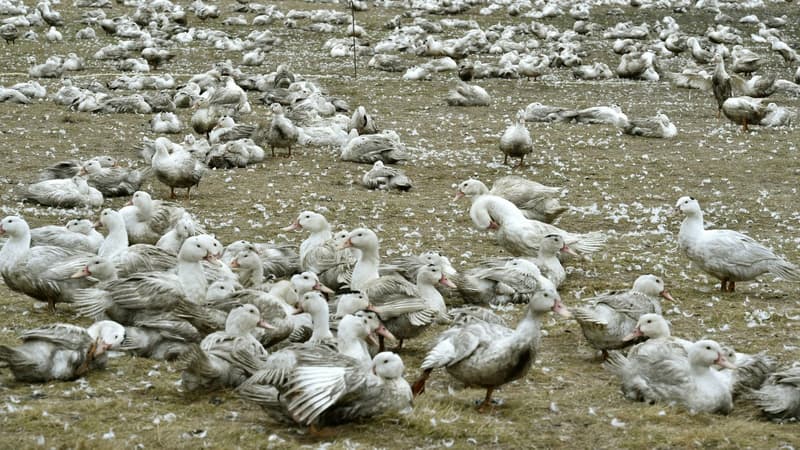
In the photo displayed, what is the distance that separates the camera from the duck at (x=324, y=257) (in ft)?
30.0

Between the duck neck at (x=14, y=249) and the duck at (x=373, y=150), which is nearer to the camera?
the duck neck at (x=14, y=249)

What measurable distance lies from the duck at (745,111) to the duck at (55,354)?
14.1m

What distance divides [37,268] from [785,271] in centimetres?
643

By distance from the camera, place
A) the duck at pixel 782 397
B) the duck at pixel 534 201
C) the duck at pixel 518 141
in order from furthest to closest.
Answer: the duck at pixel 518 141 < the duck at pixel 534 201 < the duck at pixel 782 397

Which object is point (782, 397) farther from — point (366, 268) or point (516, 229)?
point (516, 229)

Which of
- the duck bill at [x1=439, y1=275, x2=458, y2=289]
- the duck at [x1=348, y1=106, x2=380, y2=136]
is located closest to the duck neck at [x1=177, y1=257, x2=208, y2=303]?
the duck bill at [x1=439, y1=275, x2=458, y2=289]

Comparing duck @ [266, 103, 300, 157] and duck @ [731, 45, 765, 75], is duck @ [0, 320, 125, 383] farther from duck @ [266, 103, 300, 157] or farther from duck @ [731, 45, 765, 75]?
duck @ [731, 45, 765, 75]

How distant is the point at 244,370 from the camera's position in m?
6.52

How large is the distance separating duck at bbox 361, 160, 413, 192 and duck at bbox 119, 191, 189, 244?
3538mm

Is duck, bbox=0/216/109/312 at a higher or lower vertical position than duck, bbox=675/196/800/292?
higher

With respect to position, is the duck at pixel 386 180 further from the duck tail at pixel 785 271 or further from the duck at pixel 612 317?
the duck at pixel 612 317


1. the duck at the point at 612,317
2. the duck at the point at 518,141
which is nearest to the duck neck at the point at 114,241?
the duck at the point at 612,317

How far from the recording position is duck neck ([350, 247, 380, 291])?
859 cm

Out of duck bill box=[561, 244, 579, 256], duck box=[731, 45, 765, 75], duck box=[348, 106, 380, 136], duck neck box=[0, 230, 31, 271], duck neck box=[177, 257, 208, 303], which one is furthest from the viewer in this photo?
duck box=[731, 45, 765, 75]
